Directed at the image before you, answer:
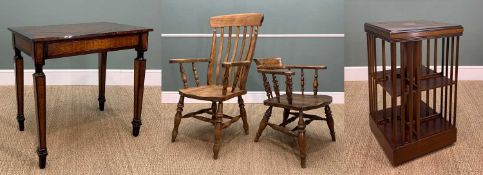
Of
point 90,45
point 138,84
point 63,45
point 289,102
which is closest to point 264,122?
point 289,102

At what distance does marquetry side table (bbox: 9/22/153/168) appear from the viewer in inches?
107

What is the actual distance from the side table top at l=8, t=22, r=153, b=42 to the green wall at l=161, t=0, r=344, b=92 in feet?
2.91

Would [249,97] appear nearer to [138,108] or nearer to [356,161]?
[138,108]

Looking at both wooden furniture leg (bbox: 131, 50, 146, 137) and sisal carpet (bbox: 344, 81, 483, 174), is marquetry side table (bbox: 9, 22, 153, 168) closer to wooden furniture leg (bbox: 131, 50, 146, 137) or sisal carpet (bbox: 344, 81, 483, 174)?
wooden furniture leg (bbox: 131, 50, 146, 137)

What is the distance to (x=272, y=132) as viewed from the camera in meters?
3.48

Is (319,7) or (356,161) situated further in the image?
(319,7)

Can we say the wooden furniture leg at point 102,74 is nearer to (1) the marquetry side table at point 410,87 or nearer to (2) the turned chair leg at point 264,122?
(2) the turned chair leg at point 264,122

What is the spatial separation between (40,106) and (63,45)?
36 centimetres

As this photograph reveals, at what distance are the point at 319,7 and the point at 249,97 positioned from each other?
3.12 feet

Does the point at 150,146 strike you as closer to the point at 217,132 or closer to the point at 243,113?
the point at 217,132

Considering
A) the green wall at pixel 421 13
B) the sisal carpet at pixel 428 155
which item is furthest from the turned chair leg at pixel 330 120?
the green wall at pixel 421 13

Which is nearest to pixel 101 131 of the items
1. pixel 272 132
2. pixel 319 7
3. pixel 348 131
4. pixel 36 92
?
pixel 36 92

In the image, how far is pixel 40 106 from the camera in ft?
9.19

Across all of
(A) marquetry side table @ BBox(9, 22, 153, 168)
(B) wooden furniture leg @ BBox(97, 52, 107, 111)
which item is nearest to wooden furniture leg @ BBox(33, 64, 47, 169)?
(A) marquetry side table @ BBox(9, 22, 153, 168)
